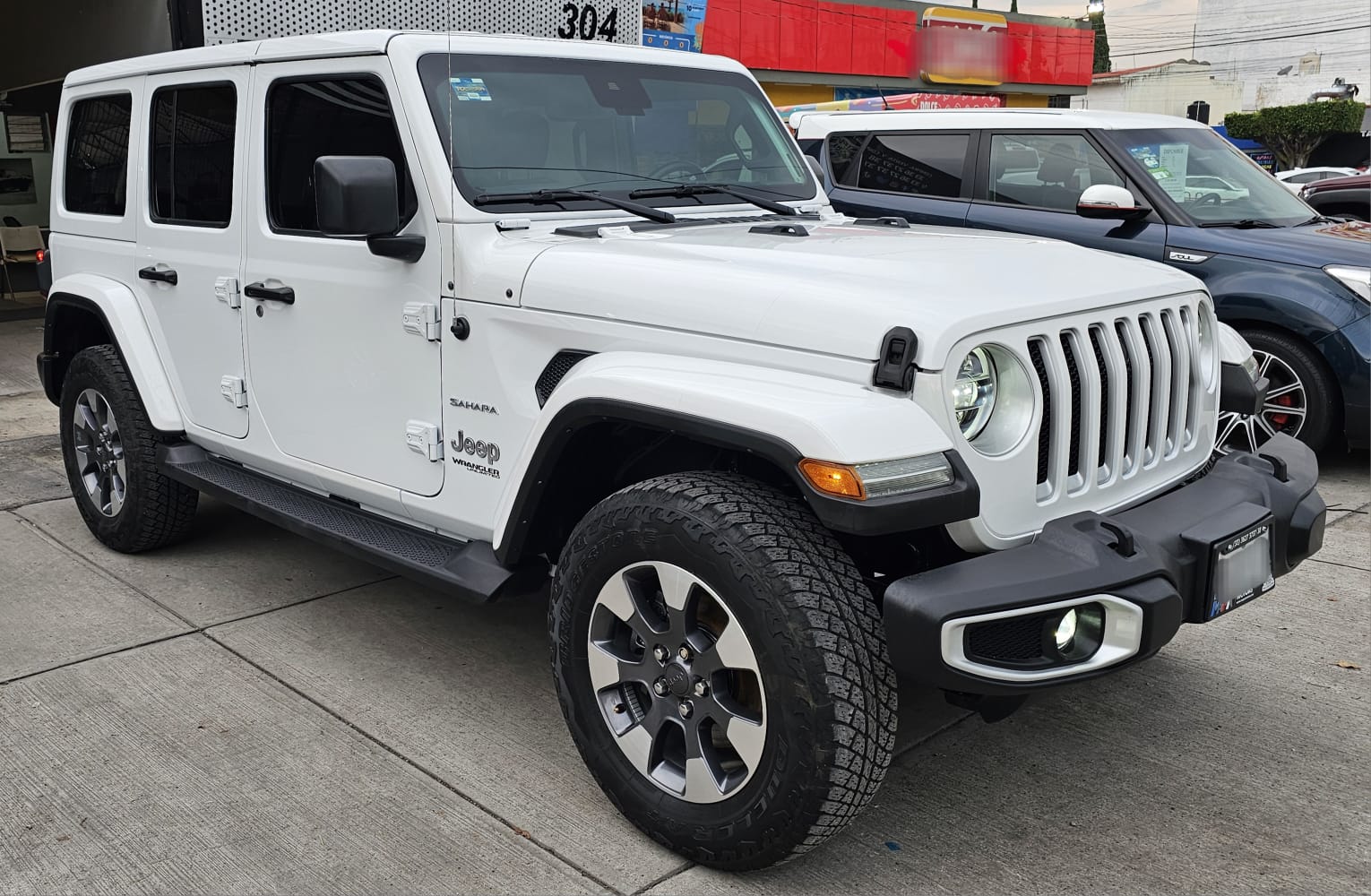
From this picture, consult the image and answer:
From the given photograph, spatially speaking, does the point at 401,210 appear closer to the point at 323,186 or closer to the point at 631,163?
the point at 323,186

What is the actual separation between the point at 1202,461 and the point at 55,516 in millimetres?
5052

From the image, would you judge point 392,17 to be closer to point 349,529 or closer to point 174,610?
point 349,529

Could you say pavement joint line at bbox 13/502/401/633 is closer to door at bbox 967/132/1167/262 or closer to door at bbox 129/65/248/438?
door at bbox 129/65/248/438

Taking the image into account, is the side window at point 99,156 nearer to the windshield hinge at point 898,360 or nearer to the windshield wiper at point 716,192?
the windshield wiper at point 716,192

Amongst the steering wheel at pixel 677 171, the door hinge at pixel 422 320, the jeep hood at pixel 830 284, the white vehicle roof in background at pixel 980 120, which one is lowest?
the door hinge at pixel 422 320

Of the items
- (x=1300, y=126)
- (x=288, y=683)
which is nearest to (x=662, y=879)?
(x=288, y=683)

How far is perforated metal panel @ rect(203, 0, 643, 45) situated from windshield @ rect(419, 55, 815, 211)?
82 centimetres

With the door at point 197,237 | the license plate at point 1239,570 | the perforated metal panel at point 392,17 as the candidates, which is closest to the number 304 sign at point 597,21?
the perforated metal panel at point 392,17

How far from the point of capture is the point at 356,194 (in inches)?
121

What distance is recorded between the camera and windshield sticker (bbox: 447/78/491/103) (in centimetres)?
348

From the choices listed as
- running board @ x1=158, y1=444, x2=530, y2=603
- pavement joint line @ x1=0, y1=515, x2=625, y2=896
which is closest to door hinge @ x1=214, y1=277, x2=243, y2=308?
running board @ x1=158, y1=444, x2=530, y2=603

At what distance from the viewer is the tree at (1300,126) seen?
4612cm

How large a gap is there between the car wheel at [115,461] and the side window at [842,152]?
4.80 m

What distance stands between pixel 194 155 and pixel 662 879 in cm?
313
